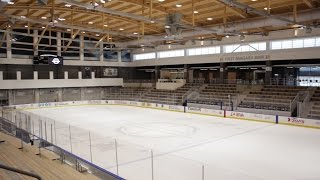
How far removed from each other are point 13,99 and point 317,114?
95.9ft

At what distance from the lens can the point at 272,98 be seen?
21875mm

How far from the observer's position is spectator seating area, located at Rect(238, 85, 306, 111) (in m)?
20.7

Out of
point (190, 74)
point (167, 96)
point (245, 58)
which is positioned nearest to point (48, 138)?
point (167, 96)

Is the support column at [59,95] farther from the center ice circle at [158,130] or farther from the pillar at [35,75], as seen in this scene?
the center ice circle at [158,130]

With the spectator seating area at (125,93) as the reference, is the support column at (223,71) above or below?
above

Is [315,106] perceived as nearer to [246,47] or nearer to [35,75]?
[246,47]

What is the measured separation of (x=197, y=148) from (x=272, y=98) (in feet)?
40.6

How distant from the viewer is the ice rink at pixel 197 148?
747cm

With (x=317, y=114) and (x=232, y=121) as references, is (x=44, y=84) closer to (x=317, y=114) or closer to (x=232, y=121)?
(x=232, y=121)

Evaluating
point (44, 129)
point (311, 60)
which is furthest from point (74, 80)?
point (311, 60)

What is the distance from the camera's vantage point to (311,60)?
75.0ft

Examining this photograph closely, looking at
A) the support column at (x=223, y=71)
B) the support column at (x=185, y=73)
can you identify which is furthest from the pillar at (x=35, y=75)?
the support column at (x=223, y=71)

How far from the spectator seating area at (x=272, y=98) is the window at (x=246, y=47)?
362cm

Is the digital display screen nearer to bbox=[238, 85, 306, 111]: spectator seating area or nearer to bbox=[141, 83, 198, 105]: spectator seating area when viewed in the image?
bbox=[141, 83, 198, 105]: spectator seating area
